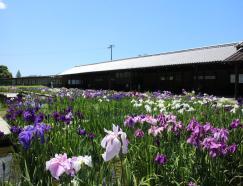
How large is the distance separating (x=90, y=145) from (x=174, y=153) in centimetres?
108

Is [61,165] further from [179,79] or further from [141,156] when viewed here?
[179,79]

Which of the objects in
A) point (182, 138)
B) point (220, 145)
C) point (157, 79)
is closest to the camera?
point (220, 145)

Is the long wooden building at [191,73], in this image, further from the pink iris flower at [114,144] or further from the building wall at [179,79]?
the pink iris flower at [114,144]

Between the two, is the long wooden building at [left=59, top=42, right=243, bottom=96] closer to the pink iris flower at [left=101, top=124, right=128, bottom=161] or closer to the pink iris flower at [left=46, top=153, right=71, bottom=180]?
the pink iris flower at [left=101, top=124, right=128, bottom=161]

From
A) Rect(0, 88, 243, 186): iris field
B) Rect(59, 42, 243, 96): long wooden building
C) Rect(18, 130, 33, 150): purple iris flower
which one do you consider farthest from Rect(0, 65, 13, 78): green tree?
Rect(18, 130, 33, 150): purple iris flower

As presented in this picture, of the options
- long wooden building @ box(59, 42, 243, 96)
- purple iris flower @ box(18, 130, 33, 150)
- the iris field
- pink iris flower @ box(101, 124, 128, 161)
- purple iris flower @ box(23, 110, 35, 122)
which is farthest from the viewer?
long wooden building @ box(59, 42, 243, 96)

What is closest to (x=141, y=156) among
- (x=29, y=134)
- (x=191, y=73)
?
(x=29, y=134)

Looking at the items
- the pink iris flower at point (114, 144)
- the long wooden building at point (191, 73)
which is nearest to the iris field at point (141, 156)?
the pink iris flower at point (114, 144)

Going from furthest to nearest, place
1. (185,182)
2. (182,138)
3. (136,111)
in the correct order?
1. (136,111)
2. (182,138)
3. (185,182)

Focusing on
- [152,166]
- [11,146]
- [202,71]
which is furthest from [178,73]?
[152,166]

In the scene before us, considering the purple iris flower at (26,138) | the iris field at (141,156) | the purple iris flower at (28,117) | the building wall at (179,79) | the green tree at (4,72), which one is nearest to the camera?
the iris field at (141,156)

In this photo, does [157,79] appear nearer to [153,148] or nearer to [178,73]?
[178,73]

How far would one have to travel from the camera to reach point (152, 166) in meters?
3.78

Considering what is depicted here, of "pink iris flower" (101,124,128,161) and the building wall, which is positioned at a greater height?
the building wall
